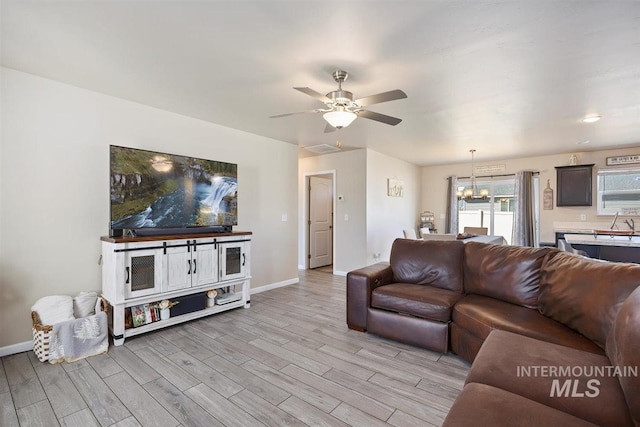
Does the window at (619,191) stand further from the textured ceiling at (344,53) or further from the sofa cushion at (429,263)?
the sofa cushion at (429,263)

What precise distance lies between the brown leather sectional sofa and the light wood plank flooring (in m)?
0.33

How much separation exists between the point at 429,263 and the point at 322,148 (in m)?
3.15

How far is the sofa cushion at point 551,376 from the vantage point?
3.76 ft

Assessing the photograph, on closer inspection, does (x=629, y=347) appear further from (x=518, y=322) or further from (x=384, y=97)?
(x=384, y=97)

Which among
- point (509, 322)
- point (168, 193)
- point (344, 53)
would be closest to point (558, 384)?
point (509, 322)

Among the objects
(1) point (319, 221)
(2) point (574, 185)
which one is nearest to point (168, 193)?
(1) point (319, 221)

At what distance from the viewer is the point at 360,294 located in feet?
9.95

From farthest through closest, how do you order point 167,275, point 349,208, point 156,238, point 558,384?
point 349,208 → point 167,275 → point 156,238 → point 558,384

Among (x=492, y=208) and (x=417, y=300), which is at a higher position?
(x=492, y=208)

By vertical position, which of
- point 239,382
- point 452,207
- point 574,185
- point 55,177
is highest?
point 574,185

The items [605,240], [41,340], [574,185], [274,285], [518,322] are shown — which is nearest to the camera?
[518,322]

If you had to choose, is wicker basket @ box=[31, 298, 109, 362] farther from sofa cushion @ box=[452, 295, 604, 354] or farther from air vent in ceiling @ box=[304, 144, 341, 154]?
air vent in ceiling @ box=[304, 144, 341, 154]

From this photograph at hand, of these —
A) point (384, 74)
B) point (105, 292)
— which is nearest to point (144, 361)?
point (105, 292)

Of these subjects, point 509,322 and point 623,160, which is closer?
point 509,322
